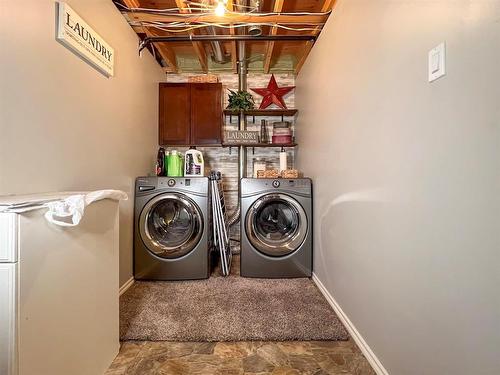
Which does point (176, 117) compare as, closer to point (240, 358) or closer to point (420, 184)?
point (240, 358)

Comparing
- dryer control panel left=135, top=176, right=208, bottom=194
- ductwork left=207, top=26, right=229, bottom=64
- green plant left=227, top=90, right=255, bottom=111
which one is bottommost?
dryer control panel left=135, top=176, right=208, bottom=194

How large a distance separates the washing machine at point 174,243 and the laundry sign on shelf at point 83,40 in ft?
3.25

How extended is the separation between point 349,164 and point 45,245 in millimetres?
1564

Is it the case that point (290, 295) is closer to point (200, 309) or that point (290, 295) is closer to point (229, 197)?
point (200, 309)

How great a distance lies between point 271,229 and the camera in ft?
8.46

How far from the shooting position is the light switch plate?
0.84 metres

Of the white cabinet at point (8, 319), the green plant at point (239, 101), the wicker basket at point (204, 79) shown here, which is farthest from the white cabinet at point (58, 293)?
the wicker basket at point (204, 79)

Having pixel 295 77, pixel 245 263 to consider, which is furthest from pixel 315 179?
pixel 295 77

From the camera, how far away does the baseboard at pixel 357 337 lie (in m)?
1.24

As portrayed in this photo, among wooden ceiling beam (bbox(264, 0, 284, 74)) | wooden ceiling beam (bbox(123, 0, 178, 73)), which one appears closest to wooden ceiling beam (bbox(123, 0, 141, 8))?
wooden ceiling beam (bbox(123, 0, 178, 73))

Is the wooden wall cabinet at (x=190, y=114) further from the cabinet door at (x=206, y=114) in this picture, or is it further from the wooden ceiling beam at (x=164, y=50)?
the wooden ceiling beam at (x=164, y=50)

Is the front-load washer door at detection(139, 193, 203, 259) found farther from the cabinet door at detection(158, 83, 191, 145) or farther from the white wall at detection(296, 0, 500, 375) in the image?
the white wall at detection(296, 0, 500, 375)

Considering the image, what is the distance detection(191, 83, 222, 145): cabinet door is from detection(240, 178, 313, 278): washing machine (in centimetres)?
96

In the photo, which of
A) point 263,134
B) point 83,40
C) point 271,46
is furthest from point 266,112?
point 83,40
